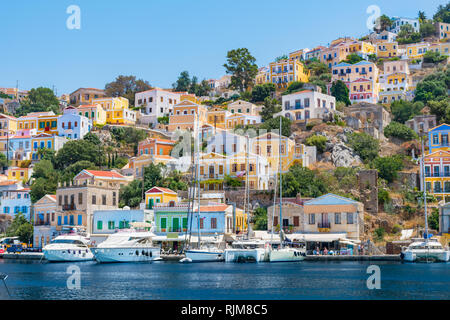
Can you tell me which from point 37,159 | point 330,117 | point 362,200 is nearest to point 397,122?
point 330,117

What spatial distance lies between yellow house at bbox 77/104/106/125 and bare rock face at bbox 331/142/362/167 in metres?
39.5

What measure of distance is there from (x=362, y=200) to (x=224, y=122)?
36741 millimetres

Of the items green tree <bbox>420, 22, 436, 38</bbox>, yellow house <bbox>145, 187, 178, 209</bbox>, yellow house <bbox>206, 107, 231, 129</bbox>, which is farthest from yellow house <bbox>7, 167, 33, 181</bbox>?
green tree <bbox>420, 22, 436, 38</bbox>

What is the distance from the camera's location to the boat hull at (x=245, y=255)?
51156mm

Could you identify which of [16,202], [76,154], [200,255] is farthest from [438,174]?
[16,202]

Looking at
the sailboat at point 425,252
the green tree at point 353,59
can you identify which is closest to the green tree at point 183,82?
the green tree at point 353,59

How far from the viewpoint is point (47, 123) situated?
97375 millimetres

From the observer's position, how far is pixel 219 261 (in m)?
53.6

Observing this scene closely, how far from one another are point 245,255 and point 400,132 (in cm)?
3942

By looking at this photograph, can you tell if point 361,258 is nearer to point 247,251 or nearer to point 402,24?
point 247,251

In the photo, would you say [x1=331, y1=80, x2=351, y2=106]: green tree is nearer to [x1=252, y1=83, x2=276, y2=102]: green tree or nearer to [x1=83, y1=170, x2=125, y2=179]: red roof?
[x1=252, y1=83, x2=276, y2=102]: green tree

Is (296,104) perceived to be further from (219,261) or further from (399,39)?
(399,39)

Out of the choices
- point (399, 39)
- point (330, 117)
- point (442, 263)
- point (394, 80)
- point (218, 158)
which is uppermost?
point (399, 39)

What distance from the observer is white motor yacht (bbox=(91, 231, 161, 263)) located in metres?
52.9
